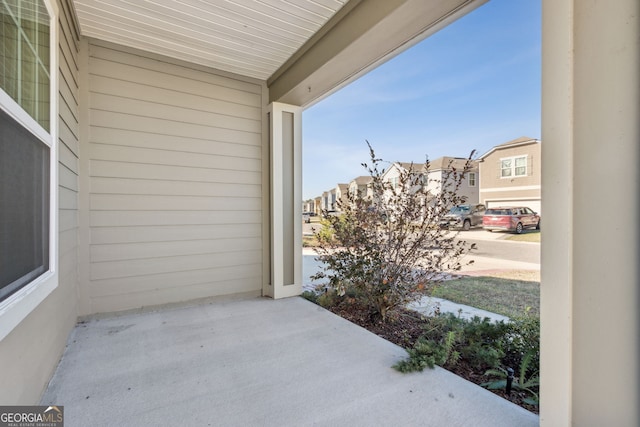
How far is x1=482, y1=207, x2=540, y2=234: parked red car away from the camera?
437 inches

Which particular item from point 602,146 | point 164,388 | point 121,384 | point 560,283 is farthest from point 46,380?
point 602,146

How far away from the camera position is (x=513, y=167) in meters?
13.5

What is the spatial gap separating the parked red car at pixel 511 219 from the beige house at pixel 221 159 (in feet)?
33.4

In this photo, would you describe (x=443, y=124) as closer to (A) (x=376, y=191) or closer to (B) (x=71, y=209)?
(A) (x=376, y=191)


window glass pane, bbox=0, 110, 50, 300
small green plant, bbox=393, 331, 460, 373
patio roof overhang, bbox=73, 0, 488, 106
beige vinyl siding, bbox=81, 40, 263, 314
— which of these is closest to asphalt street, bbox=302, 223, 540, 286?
beige vinyl siding, bbox=81, 40, 263, 314

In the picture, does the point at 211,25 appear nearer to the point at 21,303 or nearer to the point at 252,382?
the point at 21,303

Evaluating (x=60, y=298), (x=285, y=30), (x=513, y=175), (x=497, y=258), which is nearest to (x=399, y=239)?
(x=285, y=30)

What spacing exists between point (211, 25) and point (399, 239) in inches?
102

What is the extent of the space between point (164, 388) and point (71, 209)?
1.75 metres

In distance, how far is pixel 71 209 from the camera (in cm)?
257

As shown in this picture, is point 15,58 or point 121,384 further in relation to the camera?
point 121,384

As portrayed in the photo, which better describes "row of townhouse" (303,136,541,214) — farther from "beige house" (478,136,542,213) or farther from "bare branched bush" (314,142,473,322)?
"bare branched bush" (314,142,473,322)

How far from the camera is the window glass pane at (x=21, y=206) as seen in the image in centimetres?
121

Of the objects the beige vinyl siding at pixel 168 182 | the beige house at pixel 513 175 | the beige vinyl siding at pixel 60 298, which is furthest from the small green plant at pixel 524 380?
the beige house at pixel 513 175
